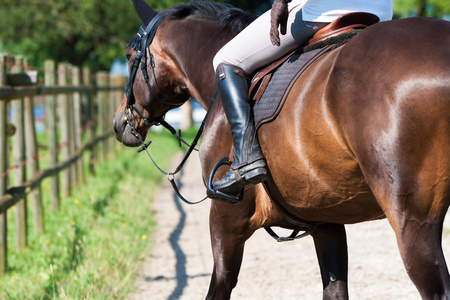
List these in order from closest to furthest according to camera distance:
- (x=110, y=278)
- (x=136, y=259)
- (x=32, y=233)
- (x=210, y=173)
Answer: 1. (x=210, y=173)
2. (x=110, y=278)
3. (x=136, y=259)
4. (x=32, y=233)

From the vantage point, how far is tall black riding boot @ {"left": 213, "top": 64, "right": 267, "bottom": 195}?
281 centimetres

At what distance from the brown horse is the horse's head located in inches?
26.1

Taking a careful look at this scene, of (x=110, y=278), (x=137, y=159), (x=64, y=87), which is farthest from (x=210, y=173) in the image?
(x=137, y=159)

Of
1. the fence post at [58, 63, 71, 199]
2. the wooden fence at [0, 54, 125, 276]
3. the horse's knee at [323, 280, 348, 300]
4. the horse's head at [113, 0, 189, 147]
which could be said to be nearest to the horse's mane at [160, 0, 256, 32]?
the horse's head at [113, 0, 189, 147]

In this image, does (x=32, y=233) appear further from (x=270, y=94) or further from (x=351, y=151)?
(x=351, y=151)

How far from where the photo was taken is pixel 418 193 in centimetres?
214

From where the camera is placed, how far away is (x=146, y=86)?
3.97m

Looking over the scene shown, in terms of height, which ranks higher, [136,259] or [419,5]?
[419,5]

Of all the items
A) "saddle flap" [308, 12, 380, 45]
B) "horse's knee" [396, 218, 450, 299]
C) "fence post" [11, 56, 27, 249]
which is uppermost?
"saddle flap" [308, 12, 380, 45]

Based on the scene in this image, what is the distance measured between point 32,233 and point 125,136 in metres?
3.59

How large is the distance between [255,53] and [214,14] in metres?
0.86

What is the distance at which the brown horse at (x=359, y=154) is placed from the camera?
213 cm

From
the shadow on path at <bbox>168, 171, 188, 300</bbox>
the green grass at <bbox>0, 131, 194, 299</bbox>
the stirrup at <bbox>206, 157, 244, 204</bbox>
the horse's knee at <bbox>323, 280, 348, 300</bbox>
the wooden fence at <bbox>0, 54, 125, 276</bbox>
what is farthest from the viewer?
the wooden fence at <bbox>0, 54, 125, 276</bbox>

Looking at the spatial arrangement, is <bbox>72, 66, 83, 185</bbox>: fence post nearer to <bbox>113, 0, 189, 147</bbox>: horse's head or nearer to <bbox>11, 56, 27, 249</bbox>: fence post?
<bbox>11, 56, 27, 249</bbox>: fence post
